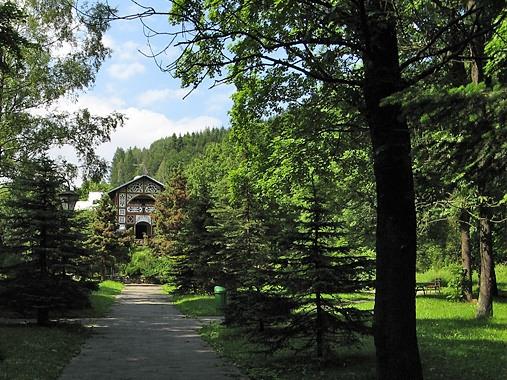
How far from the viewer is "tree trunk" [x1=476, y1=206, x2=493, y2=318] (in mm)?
16297

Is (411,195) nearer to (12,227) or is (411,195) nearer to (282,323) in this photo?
(282,323)

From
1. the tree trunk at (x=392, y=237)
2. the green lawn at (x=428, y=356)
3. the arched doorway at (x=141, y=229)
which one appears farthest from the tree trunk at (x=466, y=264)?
the arched doorway at (x=141, y=229)

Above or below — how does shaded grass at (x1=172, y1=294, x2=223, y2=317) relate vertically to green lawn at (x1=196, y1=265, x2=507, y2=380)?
below

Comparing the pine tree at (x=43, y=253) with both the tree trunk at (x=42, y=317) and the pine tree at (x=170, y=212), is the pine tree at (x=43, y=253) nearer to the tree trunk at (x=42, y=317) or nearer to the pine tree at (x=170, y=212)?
the tree trunk at (x=42, y=317)

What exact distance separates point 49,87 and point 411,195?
18.8 m

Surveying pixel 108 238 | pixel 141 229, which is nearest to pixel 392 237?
pixel 108 238

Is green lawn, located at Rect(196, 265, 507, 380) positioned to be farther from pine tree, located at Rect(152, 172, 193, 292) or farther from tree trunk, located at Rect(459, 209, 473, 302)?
pine tree, located at Rect(152, 172, 193, 292)

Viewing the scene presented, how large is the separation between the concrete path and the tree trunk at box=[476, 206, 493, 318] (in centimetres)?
832

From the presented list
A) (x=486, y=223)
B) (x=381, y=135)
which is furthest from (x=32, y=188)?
(x=486, y=223)

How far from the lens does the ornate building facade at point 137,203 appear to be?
76.6m

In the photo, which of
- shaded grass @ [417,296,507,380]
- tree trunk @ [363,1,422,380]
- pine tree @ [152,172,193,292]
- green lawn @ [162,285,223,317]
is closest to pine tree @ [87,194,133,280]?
pine tree @ [152,172,193,292]

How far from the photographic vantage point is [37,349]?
11320mm

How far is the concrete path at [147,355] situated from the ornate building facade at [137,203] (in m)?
59.2

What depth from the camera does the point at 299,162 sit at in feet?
32.3
